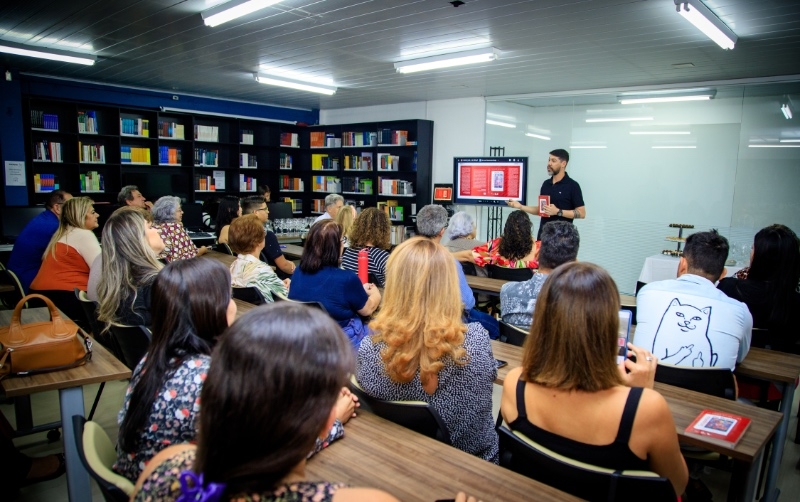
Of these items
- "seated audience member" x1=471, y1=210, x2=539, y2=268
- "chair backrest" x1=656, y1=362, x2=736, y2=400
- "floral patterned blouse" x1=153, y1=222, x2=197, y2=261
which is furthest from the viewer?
"floral patterned blouse" x1=153, y1=222, x2=197, y2=261

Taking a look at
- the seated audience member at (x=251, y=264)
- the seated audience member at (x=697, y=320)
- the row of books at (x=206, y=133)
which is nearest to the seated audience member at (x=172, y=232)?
the seated audience member at (x=251, y=264)

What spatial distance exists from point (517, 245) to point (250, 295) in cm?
203

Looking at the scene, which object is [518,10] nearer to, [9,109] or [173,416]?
[173,416]

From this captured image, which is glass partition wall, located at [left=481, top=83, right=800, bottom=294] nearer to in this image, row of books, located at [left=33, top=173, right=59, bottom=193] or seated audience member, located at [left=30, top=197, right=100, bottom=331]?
seated audience member, located at [left=30, top=197, right=100, bottom=331]

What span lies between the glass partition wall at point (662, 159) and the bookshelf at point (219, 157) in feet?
5.64

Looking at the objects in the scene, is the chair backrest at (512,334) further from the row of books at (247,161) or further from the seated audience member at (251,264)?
the row of books at (247,161)

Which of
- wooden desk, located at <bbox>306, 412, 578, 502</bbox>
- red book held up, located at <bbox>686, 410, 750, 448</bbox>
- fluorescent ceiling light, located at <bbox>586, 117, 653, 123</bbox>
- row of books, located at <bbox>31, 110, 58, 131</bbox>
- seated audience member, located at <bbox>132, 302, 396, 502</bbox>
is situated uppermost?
fluorescent ceiling light, located at <bbox>586, 117, 653, 123</bbox>

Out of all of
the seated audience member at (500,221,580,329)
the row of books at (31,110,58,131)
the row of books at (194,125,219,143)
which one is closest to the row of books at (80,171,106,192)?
the row of books at (31,110,58,131)

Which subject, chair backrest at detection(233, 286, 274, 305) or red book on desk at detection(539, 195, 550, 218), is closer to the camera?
chair backrest at detection(233, 286, 274, 305)

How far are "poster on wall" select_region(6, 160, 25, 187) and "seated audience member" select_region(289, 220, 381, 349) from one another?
20.0 ft

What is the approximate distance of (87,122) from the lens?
7.54m

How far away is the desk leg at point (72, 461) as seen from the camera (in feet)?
6.33

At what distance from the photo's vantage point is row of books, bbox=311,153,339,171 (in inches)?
393

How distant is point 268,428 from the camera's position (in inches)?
31.9
